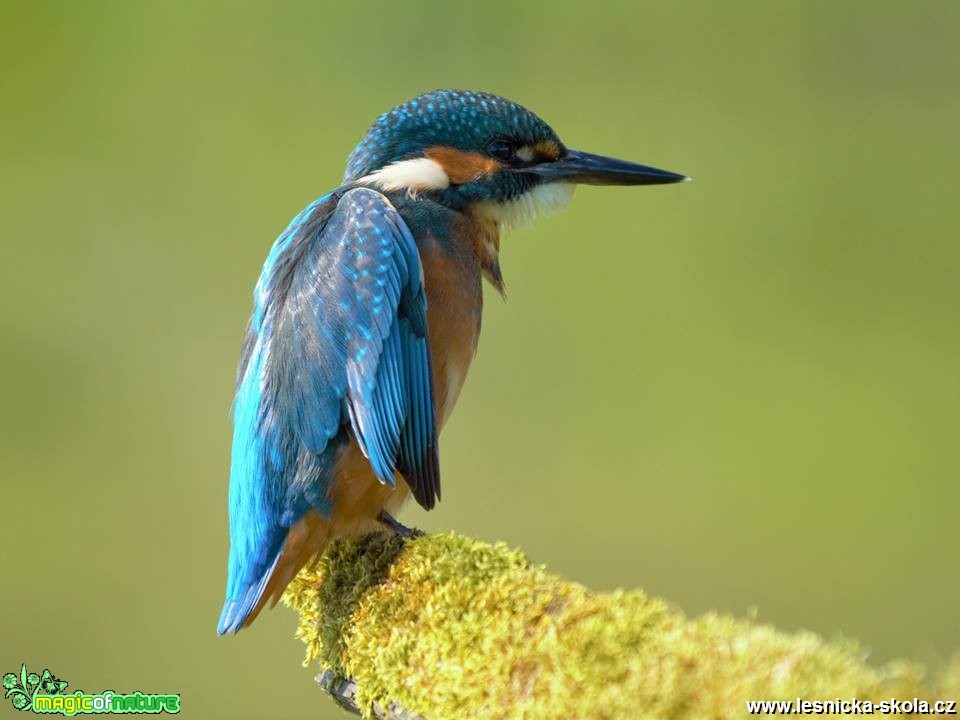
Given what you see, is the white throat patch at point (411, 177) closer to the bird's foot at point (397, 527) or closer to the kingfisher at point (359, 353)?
the kingfisher at point (359, 353)

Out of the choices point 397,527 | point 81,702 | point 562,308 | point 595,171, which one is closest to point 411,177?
point 595,171

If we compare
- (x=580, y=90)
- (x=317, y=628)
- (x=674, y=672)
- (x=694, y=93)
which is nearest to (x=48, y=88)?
(x=580, y=90)

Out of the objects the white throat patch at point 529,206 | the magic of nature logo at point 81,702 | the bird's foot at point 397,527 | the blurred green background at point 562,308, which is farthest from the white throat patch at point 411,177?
the blurred green background at point 562,308

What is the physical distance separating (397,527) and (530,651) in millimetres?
684

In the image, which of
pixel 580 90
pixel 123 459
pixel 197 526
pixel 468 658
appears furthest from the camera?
pixel 580 90

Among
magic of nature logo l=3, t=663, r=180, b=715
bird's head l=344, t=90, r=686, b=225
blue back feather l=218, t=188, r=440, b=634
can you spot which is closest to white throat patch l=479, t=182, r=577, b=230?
bird's head l=344, t=90, r=686, b=225

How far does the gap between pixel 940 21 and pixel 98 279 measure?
6.35 meters

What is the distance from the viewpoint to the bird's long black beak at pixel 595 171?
9.25 feet

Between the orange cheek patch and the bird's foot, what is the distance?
30.9 inches

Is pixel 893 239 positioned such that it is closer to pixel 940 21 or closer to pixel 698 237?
pixel 698 237

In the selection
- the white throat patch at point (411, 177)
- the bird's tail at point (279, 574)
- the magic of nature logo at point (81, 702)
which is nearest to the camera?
the bird's tail at point (279, 574)

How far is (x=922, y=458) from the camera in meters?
6.42

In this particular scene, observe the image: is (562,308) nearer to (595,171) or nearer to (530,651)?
(595,171)

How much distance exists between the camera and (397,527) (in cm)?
225
